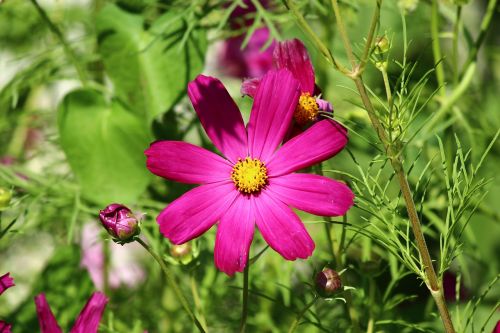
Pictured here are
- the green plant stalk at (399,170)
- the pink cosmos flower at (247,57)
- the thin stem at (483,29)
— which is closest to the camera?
the green plant stalk at (399,170)

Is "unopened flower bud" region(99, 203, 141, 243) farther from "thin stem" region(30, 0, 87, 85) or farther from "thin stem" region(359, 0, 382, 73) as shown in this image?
"thin stem" region(30, 0, 87, 85)

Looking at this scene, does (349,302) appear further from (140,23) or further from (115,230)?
(140,23)

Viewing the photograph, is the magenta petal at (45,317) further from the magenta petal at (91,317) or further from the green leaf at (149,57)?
the green leaf at (149,57)

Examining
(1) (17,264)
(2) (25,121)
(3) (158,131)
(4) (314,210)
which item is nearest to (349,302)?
(4) (314,210)

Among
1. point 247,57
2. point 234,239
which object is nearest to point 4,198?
point 234,239

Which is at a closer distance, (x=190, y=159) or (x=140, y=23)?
(x=190, y=159)

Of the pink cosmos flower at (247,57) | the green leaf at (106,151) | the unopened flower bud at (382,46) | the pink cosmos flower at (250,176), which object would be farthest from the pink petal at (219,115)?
the pink cosmos flower at (247,57)
